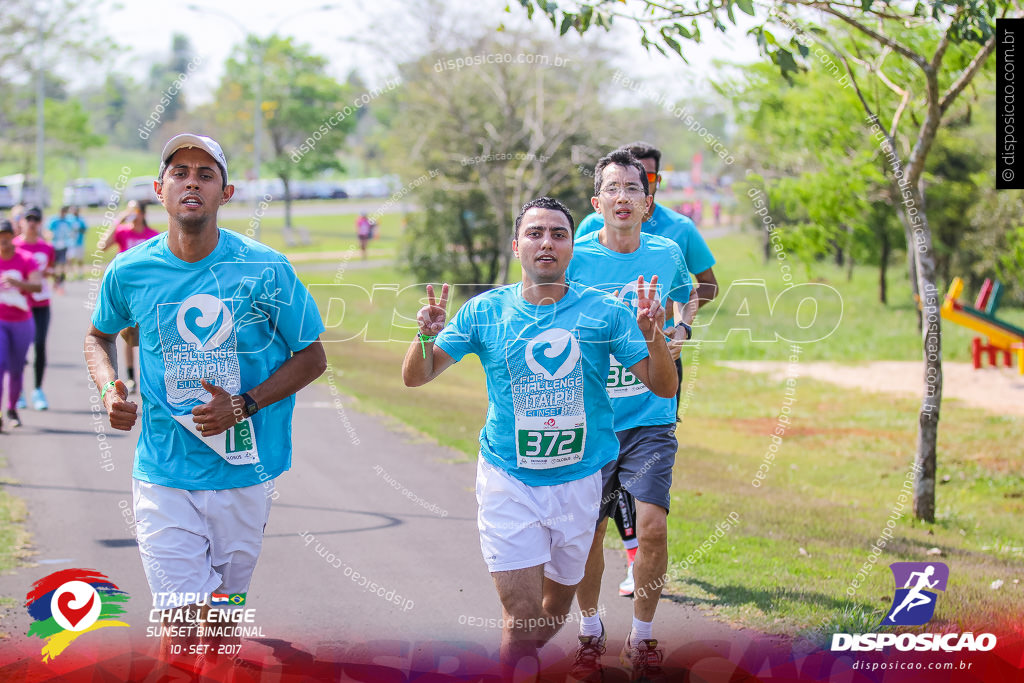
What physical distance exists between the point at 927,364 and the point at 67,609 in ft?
19.8

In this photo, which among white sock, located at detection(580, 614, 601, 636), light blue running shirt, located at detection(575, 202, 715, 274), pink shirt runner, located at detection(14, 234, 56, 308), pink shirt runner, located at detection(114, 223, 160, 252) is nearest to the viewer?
white sock, located at detection(580, 614, 601, 636)

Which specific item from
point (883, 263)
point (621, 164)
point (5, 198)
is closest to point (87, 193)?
point (5, 198)

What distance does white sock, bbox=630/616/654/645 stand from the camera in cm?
496

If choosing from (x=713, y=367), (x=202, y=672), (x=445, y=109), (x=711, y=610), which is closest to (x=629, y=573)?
(x=711, y=610)

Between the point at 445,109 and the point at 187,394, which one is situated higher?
the point at 445,109

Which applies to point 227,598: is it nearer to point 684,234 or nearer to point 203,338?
point 203,338

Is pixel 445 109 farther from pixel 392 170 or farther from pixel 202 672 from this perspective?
pixel 202 672

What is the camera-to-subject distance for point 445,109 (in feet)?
73.9

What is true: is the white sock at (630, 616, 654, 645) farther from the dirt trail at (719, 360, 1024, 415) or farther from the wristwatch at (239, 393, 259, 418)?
the dirt trail at (719, 360, 1024, 415)

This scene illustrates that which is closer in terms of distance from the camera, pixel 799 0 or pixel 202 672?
pixel 202 672

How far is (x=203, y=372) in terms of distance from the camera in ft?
13.2

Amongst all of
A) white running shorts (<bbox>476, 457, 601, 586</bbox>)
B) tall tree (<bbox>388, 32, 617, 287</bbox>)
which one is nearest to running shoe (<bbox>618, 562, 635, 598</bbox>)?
white running shorts (<bbox>476, 457, 601, 586</bbox>)

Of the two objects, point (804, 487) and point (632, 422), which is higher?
point (632, 422)

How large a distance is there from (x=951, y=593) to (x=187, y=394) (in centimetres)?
436
